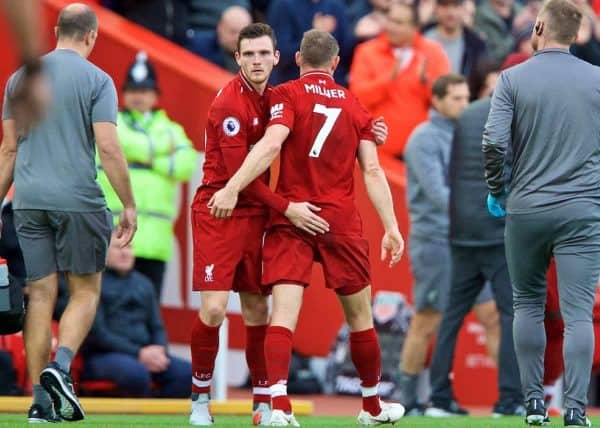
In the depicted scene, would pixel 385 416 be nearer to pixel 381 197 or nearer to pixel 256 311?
pixel 256 311

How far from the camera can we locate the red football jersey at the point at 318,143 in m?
8.33

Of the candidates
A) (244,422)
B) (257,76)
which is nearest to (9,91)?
(257,76)

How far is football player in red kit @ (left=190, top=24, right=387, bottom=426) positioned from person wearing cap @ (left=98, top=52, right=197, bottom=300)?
363cm

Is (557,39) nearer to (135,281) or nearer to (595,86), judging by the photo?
(595,86)

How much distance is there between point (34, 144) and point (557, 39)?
2.89 metres

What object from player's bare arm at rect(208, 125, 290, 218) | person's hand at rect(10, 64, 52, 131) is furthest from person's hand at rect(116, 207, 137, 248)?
person's hand at rect(10, 64, 52, 131)

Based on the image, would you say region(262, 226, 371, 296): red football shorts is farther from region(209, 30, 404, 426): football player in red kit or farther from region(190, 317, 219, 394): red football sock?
region(190, 317, 219, 394): red football sock

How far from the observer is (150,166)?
12.4 metres

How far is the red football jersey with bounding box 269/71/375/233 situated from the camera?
8328 millimetres

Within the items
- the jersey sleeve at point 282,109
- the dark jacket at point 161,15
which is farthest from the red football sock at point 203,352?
the dark jacket at point 161,15

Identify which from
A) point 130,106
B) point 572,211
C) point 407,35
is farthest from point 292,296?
point 407,35

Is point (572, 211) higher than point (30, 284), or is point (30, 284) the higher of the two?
point (572, 211)

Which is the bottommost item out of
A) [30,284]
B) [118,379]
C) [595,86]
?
[118,379]

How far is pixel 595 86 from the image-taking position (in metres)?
8.08
